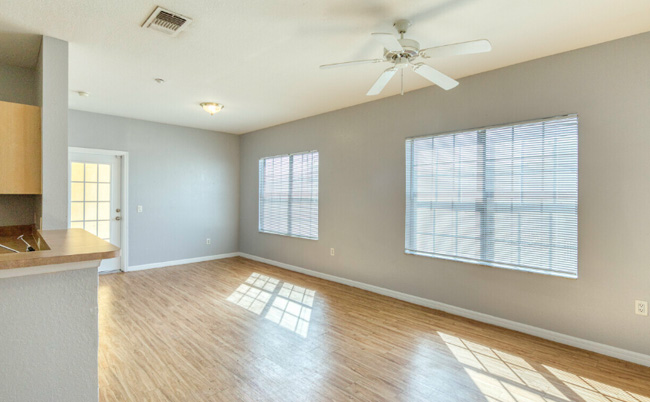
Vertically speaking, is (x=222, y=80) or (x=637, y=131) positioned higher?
(x=222, y=80)

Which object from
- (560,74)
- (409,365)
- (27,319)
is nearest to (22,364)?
(27,319)

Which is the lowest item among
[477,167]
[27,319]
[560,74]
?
[27,319]

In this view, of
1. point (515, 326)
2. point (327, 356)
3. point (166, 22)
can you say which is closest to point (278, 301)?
point (327, 356)

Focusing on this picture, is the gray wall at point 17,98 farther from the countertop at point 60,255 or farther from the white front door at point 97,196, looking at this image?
the countertop at point 60,255

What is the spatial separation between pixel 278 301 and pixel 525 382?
265cm

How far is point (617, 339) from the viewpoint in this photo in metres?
2.73

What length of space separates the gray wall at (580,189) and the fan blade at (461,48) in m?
1.34

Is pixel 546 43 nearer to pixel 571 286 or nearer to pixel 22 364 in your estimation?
pixel 571 286

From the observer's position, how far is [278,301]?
13.4 feet

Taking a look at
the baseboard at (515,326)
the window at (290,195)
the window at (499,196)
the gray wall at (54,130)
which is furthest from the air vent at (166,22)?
the baseboard at (515,326)

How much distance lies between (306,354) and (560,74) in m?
3.37

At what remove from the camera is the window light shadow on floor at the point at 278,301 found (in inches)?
137

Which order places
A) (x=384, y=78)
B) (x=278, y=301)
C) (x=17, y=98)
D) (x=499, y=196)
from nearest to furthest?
(x=384, y=78) < (x=17, y=98) < (x=499, y=196) < (x=278, y=301)

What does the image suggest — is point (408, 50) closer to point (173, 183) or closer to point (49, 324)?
point (49, 324)
